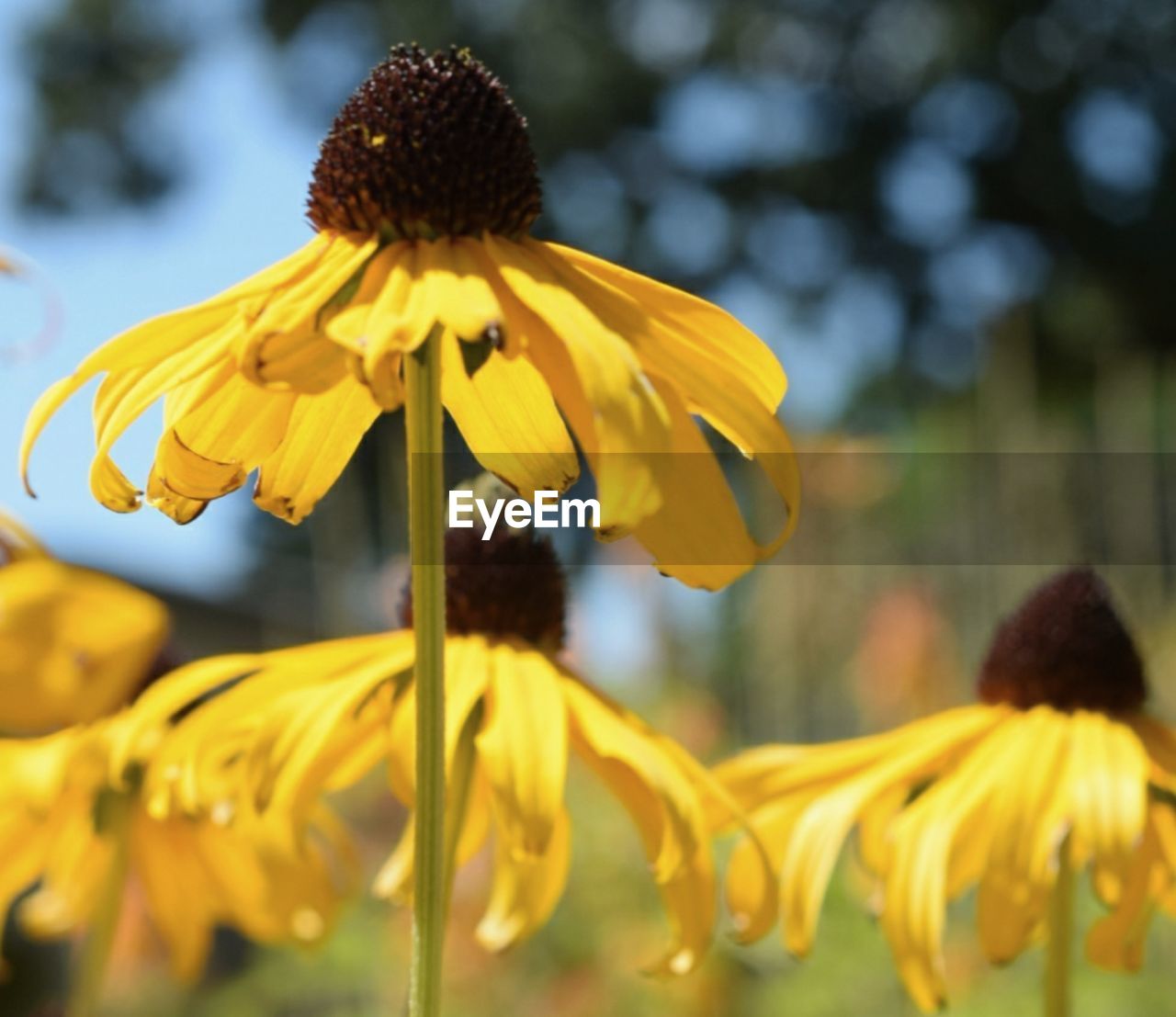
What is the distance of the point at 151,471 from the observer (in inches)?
23.2

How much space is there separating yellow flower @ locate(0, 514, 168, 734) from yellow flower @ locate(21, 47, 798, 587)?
12cm

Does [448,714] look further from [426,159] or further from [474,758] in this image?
[426,159]

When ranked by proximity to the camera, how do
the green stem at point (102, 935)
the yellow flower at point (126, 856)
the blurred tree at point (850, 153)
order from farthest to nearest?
the blurred tree at point (850, 153) → the yellow flower at point (126, 856) → the green stem at point (102, 935)

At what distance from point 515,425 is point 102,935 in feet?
1.45

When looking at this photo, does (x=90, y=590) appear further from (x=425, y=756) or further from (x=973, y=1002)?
(x=973, y=1002)

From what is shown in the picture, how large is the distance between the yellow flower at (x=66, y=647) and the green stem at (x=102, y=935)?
568 mm

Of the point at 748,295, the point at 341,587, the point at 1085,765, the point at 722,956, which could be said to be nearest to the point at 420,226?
the point at 1085,765

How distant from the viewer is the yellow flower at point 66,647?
359 millimetres

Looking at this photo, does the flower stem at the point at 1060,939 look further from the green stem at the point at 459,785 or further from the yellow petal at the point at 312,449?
the yellow petal at the point at 312,449

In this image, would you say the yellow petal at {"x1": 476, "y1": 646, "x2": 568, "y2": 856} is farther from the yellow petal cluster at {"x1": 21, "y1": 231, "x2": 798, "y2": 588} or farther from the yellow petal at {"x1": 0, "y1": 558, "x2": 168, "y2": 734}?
the yellow petal at {"x1": 0, "y1": 558, "x2": 168, "y2": 734}

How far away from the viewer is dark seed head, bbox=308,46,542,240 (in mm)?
613

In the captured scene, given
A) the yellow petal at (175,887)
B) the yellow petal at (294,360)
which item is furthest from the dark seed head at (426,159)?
the yellow petal at (175,887)

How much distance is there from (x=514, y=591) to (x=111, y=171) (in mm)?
9826

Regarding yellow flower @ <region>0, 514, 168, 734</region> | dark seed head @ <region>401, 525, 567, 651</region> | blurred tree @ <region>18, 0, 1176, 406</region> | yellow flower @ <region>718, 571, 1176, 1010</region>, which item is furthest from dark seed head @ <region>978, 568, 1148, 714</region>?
blurred tree @ <region>18, 0, 1176, 406</region>
